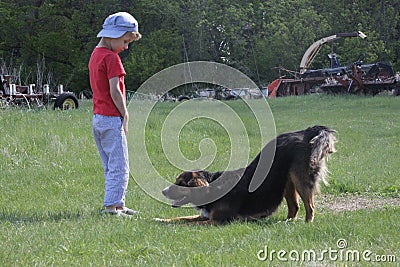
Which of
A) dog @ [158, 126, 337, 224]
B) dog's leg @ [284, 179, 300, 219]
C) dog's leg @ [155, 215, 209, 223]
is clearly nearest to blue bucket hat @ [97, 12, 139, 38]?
dog @ [158, 126, 337, 224]

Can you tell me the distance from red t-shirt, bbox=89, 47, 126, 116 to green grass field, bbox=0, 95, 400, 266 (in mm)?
1211

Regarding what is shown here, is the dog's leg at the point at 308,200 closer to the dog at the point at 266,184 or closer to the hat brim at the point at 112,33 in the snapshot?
the dog at the point at 266,184

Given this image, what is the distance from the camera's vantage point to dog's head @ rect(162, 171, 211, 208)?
663cm

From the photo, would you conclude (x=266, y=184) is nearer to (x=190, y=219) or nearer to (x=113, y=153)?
(x=190, y=219)

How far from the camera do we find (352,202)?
751cm

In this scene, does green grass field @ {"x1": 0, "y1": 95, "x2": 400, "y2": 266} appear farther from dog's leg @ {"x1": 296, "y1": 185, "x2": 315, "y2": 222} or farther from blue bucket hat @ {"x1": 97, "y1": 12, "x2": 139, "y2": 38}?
blue bucket hat @ {"x1": 97, "y1": 12, "x2": 139, "y2": 38}

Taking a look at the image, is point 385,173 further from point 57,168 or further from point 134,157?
point 57,168

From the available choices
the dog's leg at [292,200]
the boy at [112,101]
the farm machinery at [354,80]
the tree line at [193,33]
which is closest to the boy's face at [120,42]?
the boy at [112,101]

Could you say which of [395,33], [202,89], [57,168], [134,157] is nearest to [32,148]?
[57,168]

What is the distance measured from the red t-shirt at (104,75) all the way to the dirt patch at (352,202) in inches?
114

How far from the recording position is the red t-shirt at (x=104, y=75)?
644 cm

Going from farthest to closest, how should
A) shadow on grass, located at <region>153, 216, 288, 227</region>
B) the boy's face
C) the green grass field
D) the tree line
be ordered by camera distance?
the tree line
the boy's face
shadow on grass, located at <region>153, 216, 288, 227</region>
the green grass field

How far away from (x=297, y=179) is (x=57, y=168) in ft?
14.4

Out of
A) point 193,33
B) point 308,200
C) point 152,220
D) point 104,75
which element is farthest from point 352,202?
point 193,33
